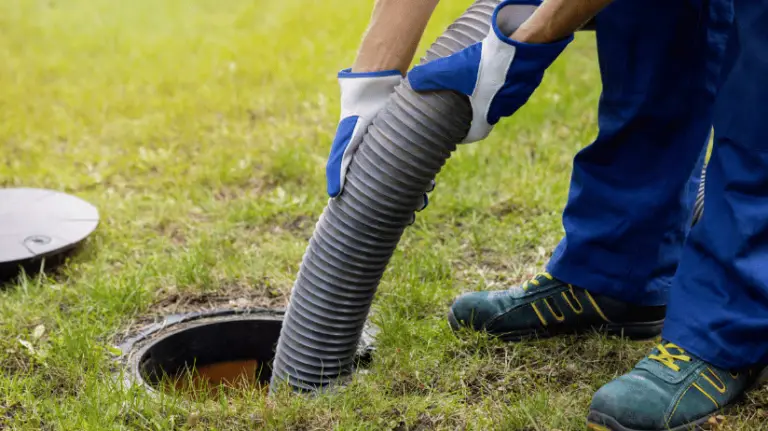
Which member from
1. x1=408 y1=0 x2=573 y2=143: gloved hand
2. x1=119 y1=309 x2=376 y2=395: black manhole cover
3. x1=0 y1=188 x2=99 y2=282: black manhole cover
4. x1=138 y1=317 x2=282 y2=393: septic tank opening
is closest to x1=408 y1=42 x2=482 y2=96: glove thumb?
x1=408 y1=0 x2=573 y2=143: gloved hand

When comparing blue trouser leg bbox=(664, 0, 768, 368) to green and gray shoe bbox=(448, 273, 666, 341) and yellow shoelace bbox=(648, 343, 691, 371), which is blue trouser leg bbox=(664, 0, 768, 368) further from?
green and gray shoe bbox=(448, 273, 666, 341)

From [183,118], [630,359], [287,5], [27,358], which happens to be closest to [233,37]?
[287,5]

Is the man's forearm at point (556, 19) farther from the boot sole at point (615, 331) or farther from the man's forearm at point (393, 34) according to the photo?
the boot sole at point (615, 331)

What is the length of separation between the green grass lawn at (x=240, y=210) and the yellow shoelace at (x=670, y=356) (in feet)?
0.62

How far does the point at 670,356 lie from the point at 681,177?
1.88ft

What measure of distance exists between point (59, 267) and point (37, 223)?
0.25 meters

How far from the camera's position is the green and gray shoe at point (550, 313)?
264 centimetres

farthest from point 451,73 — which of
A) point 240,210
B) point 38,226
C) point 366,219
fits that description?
point 38,226

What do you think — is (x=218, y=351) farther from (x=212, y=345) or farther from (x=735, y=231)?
(x=735, y=231)

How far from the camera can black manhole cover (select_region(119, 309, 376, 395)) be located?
109 inches

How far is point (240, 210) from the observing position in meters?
3.69

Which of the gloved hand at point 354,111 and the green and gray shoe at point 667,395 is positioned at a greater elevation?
the gloved hand at point 354,111

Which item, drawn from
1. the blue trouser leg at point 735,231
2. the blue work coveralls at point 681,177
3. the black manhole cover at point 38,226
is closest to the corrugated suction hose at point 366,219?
the blue work coveralls at point 681,177

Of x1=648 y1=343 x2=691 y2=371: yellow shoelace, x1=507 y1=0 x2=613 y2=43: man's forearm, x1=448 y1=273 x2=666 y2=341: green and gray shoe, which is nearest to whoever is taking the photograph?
x1=507 y1=0 x2=613 y2=43: man's forearm
